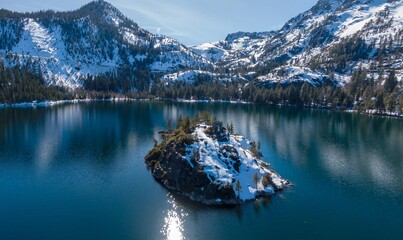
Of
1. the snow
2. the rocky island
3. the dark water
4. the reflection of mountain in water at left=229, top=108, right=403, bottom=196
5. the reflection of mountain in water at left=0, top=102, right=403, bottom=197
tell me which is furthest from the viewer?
the reflection of mountain in water at left=0, top=102, right=403, bottom=197

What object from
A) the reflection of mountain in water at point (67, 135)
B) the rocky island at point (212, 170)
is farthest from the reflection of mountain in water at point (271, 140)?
the rocky island at point (212, 170)

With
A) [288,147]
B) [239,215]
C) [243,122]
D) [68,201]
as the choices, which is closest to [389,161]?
[288,147]

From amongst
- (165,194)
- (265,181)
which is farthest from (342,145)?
(165,194)

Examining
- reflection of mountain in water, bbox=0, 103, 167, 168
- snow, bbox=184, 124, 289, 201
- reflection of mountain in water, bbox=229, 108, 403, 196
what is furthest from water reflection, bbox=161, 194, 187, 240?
reflection of mountain in water, bbox=229, 108, 403, 196

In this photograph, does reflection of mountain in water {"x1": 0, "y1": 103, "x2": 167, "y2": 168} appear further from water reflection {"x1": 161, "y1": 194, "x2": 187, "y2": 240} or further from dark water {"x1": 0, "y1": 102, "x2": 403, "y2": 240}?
water reflection {"x1": 161, "y1": 194, "x2": 187, "y2": 240}

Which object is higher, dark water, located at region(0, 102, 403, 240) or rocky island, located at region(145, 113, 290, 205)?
rocky island, located at region(145, 113, 290, 205)

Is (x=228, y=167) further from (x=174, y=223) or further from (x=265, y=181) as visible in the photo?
(x=174, y=223)

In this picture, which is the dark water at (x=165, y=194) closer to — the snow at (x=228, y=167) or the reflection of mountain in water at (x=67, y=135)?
the reflection of mountain in water at (x=67, y=135)
